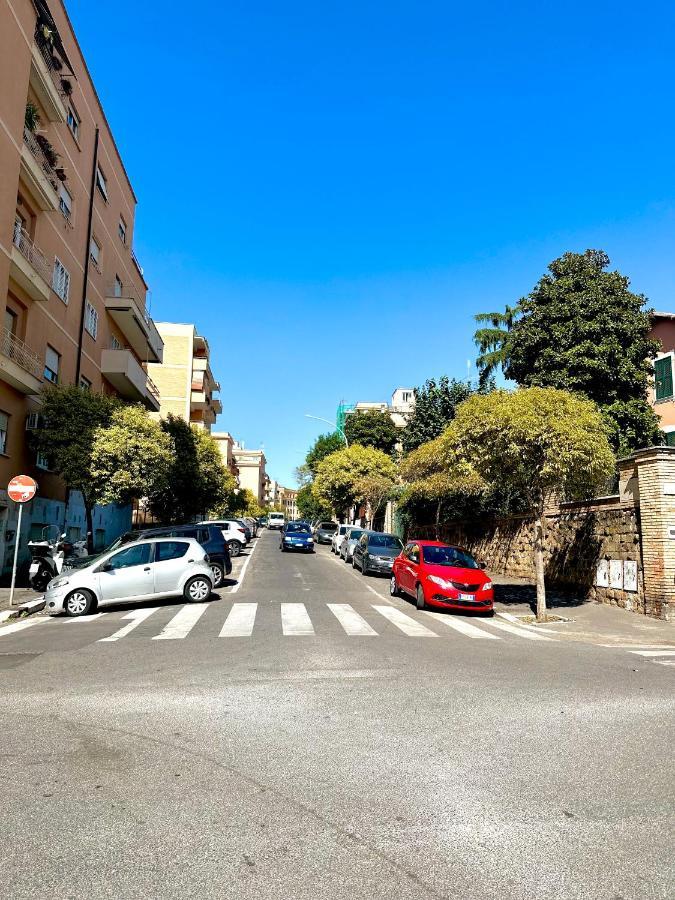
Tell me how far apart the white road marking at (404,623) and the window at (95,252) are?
806 inches

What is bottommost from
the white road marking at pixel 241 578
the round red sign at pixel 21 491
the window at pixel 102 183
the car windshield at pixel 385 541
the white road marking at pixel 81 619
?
the white road marking at pixel 81 619

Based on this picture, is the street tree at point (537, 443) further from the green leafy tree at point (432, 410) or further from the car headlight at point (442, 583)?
the green leafy tree at point (432, 410)

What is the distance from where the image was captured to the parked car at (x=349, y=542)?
31006mm

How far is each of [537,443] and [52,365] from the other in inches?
680

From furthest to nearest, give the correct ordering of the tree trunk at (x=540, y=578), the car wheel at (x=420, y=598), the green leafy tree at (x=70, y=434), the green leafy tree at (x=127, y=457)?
the green leafy tree at (x=127, y=457)
the green leafy tree at (x=70, y=434)
the car wheel at (x=420, y=598)
the tree trunk at (x=540, y=578)

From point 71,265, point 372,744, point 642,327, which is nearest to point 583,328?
point 642,327

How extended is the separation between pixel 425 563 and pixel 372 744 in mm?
10550

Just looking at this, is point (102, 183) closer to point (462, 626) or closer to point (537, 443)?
point (537, 443)

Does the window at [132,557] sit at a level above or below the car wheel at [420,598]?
above

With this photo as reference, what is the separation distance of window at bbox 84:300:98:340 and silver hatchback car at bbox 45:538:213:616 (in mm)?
15182

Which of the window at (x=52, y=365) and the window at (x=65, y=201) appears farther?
the window at (x=65, y=201)

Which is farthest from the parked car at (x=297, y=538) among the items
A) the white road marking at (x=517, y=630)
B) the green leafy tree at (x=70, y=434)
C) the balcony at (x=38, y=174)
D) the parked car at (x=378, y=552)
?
the white road marking at (x=517, y=630)

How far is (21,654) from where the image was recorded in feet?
28.7

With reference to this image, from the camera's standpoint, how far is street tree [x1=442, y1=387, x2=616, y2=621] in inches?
542
